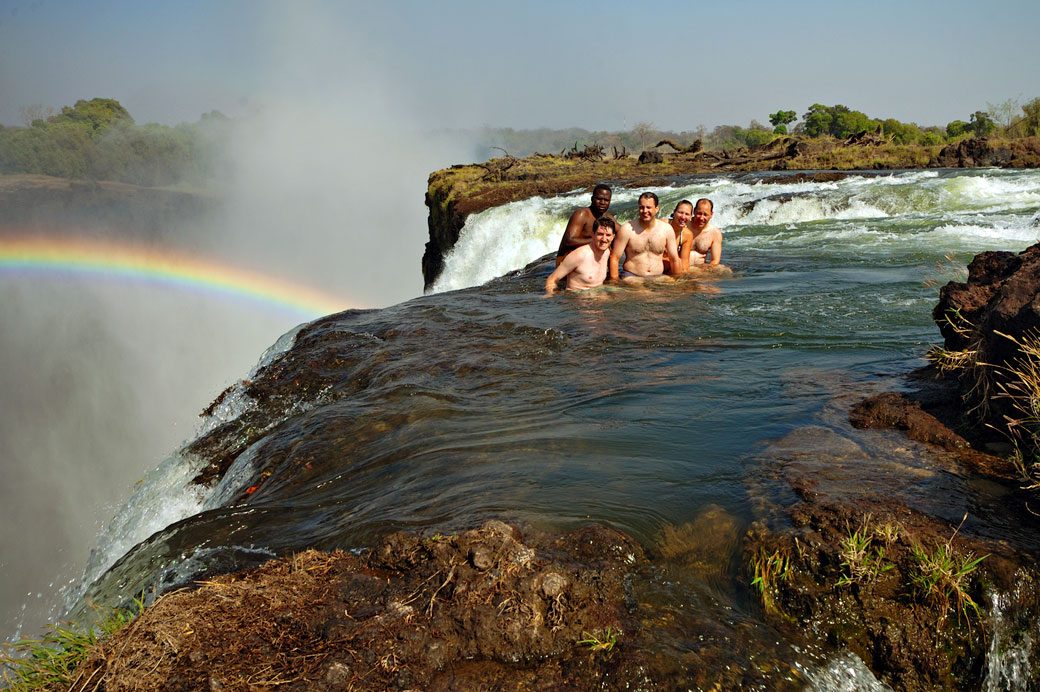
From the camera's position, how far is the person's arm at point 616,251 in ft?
31.6

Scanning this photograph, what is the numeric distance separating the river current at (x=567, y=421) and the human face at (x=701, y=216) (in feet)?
2.84

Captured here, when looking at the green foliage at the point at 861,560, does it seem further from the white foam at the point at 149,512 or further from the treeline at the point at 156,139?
the treeline at the point at 156,139

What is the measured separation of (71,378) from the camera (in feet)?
A: 91.3

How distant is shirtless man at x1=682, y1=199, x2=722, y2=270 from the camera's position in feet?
33.3

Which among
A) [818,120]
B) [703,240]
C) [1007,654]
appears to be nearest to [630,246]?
[703,240]

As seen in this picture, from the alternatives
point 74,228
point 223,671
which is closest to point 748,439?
point 223,671

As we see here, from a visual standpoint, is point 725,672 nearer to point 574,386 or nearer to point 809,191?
point 574,386

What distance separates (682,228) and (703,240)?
627 mm

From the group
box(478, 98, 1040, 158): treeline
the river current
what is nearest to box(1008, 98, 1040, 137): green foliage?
box(478, 98, 1040, 158): treeline

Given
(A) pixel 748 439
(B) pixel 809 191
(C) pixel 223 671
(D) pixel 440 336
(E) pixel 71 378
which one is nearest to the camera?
(C) pixel 223 671

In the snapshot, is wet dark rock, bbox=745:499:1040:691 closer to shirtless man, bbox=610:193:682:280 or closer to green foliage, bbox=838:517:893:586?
green foliage, bbox=838:517:893:586

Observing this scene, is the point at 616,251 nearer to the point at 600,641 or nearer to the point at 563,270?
the point at 563,270

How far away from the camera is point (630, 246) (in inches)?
386

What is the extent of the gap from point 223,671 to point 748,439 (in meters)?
2.94
